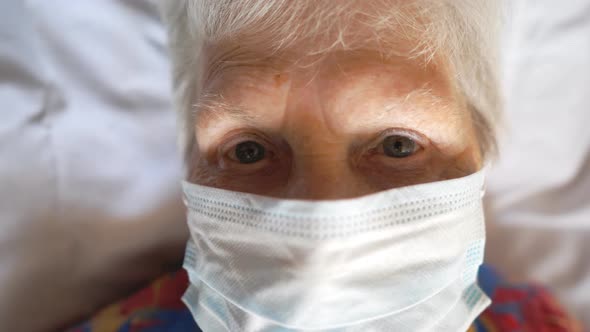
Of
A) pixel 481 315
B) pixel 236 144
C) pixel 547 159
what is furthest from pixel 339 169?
pixel 547 159

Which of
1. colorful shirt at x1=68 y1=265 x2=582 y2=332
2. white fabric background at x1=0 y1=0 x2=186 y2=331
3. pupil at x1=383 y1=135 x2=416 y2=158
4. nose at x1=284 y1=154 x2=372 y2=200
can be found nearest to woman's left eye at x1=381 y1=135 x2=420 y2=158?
pupil at x1=383 y1=135 x2=416 y2=158

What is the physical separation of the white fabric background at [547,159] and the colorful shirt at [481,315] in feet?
0.39

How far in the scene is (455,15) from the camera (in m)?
0.87

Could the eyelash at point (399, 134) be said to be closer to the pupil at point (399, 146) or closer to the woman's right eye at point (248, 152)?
the pupil at point (399, 146)

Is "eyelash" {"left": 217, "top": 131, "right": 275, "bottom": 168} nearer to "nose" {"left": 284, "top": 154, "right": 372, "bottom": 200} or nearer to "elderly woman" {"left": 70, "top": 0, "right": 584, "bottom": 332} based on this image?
"elderly woman" {"left": 70, "top": 0, "right": 584, "bottom": 332}

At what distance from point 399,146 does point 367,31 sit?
0.22m

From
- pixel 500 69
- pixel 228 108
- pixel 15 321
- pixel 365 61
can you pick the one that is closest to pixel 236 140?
pixel 228 108

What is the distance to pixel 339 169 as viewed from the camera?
792 mm

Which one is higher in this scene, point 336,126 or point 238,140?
point 336,126

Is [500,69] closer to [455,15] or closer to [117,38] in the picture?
[455,15]

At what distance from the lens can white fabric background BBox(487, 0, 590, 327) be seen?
133 centimetres

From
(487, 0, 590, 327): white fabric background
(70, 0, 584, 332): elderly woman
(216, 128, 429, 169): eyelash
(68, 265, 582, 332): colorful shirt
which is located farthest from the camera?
(487, 0, 590, 327): white fabric background

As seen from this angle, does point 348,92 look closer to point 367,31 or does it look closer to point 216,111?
point 367,31

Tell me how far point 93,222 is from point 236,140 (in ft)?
1.82
